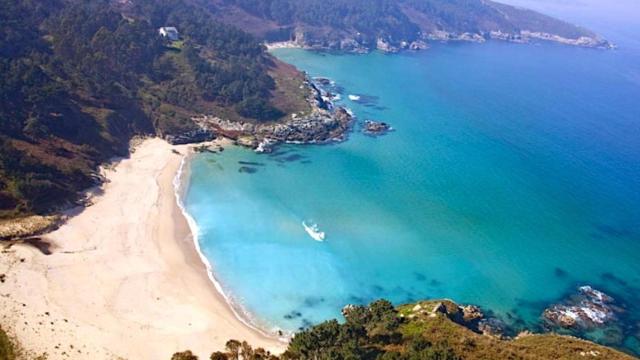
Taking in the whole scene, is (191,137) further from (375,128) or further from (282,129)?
(375,128)

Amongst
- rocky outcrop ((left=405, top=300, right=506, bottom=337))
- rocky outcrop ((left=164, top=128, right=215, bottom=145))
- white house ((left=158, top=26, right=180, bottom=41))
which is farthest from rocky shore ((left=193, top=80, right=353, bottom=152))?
rocky outcrop ((left=405, top=300, right=506, bottom=337))

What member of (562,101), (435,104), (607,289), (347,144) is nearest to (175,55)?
(347,144)

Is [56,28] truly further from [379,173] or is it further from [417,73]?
[417,73]

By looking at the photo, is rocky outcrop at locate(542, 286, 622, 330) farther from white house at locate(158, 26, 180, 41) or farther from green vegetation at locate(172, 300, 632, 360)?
white house at locate(158, 26, 180, 41)

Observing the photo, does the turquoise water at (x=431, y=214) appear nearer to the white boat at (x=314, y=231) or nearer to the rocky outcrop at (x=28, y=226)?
the white boat at (x=314, y=231)


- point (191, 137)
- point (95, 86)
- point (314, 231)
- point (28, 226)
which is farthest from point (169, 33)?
point (314, 231)

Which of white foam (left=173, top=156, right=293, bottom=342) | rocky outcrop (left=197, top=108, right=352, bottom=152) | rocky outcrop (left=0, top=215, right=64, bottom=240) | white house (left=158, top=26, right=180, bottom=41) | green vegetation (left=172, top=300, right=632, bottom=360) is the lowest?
white foam (left=173, top=156, right=293, bottom=342)
